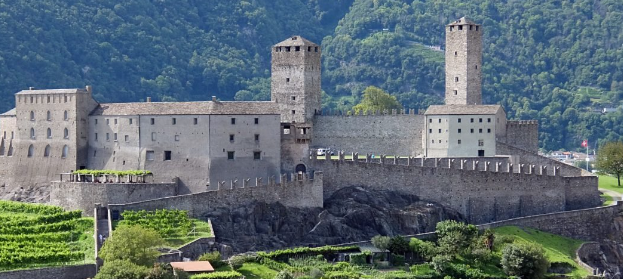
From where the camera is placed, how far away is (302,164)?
81.0 m

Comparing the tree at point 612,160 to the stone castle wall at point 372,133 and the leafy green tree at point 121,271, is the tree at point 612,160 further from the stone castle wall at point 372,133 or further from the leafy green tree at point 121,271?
the leafy green tree at point 121,271

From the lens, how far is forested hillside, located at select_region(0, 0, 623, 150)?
14150cm

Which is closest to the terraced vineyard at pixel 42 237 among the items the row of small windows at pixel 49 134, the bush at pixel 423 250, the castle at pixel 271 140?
the castle at pixel 271 140

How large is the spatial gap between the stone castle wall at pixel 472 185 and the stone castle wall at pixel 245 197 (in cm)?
268

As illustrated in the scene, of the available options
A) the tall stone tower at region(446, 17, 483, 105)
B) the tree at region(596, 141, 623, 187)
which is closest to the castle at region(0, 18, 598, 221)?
the tall stone tower at region(446, 17, 483, 105)

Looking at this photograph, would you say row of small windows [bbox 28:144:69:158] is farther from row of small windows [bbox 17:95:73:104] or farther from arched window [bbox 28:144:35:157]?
row of small windows [bbox 17:95:73:104]

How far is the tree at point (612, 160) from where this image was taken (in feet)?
315

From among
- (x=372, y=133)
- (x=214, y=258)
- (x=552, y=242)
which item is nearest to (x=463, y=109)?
(x=372, y=133)

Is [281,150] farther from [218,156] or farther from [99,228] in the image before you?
[99,228]

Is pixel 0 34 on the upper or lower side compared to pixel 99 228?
upper

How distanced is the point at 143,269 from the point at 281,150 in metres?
19.8

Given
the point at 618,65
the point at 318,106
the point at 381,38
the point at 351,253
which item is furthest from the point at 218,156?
the point at 618,65

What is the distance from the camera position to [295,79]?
91000 mm

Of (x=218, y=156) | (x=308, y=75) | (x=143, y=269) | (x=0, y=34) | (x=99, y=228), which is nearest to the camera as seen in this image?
(x=143, y=269)
